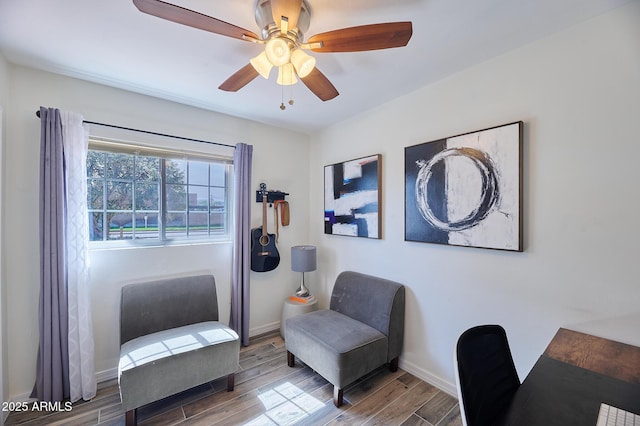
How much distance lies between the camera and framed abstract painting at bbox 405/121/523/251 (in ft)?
5.37

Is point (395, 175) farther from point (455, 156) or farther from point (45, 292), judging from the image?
point (45, 292)

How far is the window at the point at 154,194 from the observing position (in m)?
2.18

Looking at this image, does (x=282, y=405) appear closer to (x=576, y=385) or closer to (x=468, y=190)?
(x=576, y=385)

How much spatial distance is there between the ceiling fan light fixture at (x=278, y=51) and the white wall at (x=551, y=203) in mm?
1367

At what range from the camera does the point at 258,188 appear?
9.69 feet

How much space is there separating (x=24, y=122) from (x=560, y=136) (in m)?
3.56

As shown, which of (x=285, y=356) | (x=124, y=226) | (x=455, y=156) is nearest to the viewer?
(x=455, y=156)

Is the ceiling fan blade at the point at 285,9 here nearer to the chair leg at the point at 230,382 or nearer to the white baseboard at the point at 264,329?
the chair leg at the point at 230,382

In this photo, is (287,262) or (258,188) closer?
(258,188)

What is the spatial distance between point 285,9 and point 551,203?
1.79 metres

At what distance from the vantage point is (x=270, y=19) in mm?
1214

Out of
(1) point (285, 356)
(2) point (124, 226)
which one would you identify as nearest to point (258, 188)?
(2) point (124, 226)

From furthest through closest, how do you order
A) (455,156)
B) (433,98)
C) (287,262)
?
(287,262) < (433,98) < (455,156)

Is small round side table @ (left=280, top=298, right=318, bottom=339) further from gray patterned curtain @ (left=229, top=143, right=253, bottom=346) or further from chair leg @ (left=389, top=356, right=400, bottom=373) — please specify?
chair leg @ (left=389, top=356, right=400, bottom=373)
